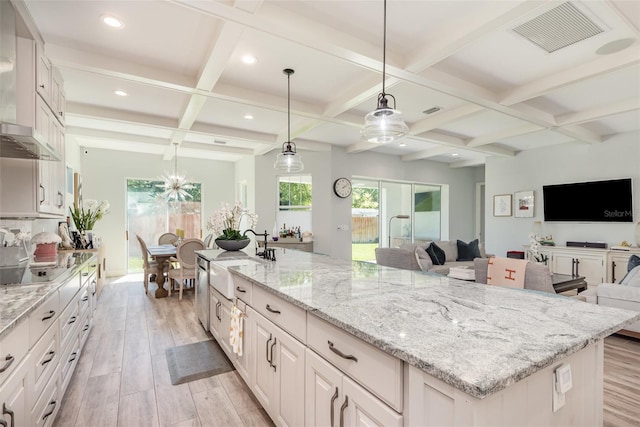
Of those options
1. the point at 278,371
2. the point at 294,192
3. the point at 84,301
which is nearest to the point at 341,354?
the point at 278,371

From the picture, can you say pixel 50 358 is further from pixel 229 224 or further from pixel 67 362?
pixel 229 224

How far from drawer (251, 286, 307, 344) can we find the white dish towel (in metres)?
0.25

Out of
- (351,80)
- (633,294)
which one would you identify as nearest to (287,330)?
(351,80)

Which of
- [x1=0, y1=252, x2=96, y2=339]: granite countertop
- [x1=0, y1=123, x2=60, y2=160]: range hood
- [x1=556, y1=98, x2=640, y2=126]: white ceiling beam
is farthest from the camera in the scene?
[x1=556, y1=98, x2=640, y2=126]: white ceiling beam

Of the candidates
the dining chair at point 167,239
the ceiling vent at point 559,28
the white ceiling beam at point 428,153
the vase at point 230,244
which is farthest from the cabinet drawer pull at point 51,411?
the white ceiling beam at point 428,153

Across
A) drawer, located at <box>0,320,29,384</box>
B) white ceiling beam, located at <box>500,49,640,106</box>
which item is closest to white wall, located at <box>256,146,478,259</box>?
white ceiling beam, located at <box>500,49,640,106</box>

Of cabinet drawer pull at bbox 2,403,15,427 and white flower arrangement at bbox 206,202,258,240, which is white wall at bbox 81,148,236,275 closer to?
white flower arrangement at bbox 206,202,258,240

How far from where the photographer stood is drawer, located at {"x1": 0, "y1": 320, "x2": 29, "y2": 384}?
121cm

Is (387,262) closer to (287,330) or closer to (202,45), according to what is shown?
(287,330)

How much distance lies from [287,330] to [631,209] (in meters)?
6.40

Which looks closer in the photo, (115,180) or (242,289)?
(242,289)

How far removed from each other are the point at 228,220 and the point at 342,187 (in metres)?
3.60

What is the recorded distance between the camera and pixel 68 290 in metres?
2.29

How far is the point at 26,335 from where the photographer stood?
4.75 feet
